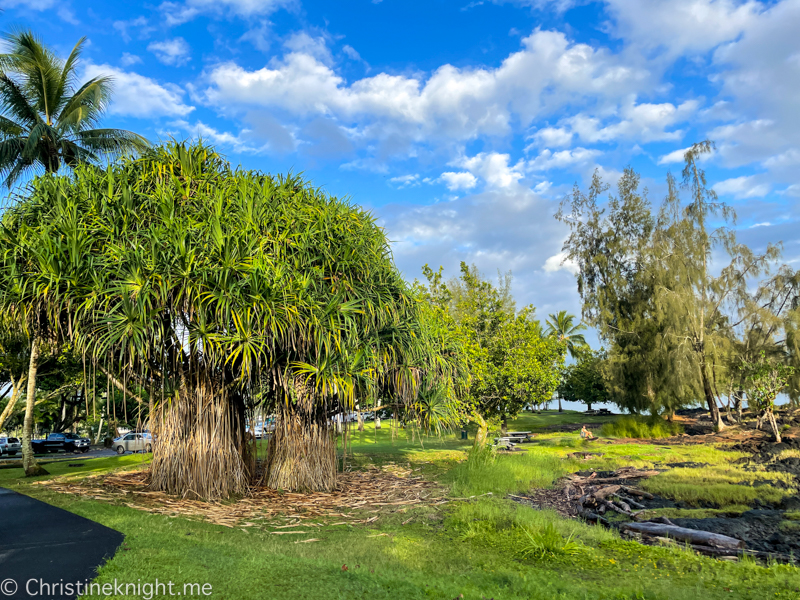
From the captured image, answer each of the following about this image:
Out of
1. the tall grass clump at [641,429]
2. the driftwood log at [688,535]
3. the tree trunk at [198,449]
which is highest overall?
the tree trunk at [198,449]

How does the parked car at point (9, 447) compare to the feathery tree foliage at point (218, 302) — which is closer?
the feathery tree foliage at point (218, 302)

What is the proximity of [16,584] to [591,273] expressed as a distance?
128 feet

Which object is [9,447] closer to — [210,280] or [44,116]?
[44,116]

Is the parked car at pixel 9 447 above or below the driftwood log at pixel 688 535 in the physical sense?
below

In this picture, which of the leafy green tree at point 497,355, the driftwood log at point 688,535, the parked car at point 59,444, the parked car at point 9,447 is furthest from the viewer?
the parked car at point 59,444

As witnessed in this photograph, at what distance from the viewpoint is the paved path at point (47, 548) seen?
5582 millimetres

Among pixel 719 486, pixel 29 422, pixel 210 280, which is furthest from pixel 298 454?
pixel 719 486

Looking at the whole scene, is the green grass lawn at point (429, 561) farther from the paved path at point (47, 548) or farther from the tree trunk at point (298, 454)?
the tree trunk at point (298, 454)

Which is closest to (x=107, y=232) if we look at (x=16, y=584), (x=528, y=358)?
(x=16, y=584)

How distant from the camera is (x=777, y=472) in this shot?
1731 centimetres

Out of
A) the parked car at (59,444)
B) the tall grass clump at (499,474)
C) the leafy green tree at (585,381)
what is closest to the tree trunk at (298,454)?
the tall grass clump at (499,474)

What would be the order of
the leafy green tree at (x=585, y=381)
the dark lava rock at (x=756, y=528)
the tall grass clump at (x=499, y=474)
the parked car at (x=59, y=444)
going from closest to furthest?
the dark lava rock at (x=756, y=528) → the tall grass clump at (x=499, y=474) → the parked car at (x=59, y=444) → the leafy green tree at (x=585, y=381)

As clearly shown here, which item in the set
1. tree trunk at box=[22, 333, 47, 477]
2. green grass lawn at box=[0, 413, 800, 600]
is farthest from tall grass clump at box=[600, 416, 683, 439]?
tree trunk at box=[22, 333, 47, 477]

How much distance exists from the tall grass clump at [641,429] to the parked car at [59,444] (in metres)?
36.7
